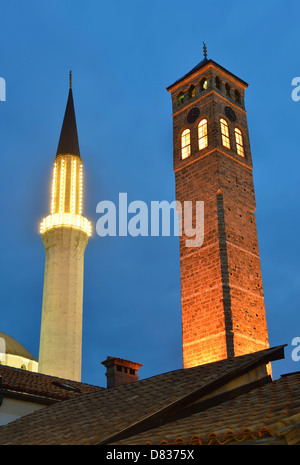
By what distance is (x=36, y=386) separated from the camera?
15891 mm

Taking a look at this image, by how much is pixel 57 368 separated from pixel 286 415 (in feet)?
80.7

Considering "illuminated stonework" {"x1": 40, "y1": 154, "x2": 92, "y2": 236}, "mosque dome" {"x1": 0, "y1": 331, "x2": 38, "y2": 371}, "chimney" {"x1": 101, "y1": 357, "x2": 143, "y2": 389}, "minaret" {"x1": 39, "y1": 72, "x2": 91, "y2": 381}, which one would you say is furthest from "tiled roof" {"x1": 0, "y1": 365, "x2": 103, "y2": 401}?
"mosque dome" {"x1": 0, "y1": 331, "x2": 38, "y2": 371}

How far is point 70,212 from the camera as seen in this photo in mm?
34844

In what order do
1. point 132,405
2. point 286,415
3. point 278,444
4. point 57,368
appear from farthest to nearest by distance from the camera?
point 57,368, point 132,405, point 286,415, point 278,444

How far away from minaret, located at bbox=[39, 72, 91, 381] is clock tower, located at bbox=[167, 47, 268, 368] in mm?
10127

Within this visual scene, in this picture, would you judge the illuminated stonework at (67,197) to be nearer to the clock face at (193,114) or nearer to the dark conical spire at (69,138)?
the dark conical spire at (69,138)

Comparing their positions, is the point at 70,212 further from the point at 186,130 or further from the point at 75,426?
the point at 75,426

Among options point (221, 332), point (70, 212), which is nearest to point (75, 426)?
point (221, 332)

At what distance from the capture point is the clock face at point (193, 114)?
26625 millimetres

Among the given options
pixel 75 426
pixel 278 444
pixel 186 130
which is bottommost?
pixel 278 444

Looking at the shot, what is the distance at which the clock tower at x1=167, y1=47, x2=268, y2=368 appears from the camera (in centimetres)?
2192

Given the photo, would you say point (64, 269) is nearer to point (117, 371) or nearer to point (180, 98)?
point (180, 98)

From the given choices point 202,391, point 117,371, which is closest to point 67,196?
point 117,371

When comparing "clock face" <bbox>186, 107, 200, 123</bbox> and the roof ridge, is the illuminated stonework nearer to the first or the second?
"clock face" <bbox>186, 107, 200, 123</bbox>
